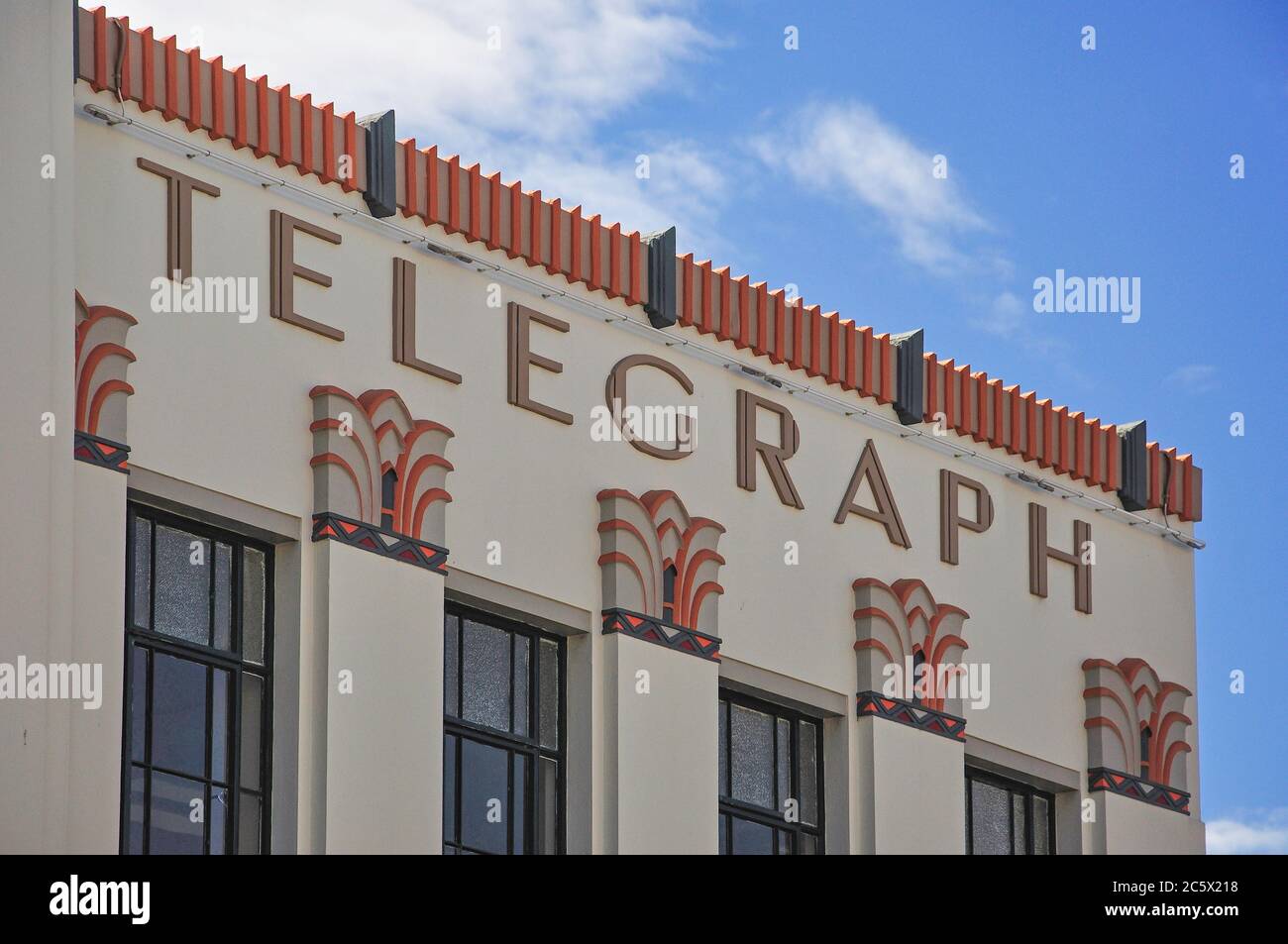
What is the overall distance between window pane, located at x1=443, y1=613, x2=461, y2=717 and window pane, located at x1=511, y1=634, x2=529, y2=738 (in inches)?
19.8

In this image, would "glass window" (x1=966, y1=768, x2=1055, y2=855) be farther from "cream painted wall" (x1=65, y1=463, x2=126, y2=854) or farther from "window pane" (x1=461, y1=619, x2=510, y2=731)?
"cream painted wall" (x1=65, y1=463, x2=126, y2=854)

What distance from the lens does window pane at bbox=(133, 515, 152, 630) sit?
18.2m

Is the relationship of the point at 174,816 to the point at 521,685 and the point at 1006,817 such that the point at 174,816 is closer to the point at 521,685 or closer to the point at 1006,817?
the point at 521,685

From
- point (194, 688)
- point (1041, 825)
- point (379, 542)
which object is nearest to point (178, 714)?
point (194, 688)

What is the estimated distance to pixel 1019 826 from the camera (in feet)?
77.4

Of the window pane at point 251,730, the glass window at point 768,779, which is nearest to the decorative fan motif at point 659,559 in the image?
the glass window at point 768,779

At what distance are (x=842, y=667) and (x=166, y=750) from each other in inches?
230

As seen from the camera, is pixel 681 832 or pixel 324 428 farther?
pixel 681 832

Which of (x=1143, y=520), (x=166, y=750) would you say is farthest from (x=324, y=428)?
(x=1143, y=520)

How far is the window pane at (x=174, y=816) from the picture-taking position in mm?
18016

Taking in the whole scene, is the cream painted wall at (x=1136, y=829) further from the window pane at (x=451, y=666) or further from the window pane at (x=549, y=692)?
the window pane at (x=451, y=666)

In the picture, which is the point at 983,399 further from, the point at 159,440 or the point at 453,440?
the point at 159,440

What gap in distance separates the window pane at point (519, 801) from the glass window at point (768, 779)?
1758 mm
